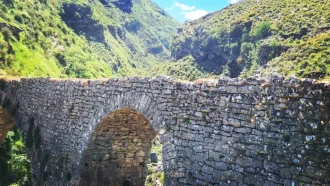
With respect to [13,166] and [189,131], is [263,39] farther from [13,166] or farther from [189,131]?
[189,131]

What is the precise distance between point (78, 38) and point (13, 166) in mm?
56151

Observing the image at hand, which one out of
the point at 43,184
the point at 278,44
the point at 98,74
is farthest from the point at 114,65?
the point at 43,184

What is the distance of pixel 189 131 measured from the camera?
771 centimetres

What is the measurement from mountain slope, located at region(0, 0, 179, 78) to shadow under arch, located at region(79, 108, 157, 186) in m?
24.8

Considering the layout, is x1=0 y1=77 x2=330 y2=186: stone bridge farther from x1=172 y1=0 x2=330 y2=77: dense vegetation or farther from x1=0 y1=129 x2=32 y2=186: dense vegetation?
x1=0 y1=129 x2=32 y2=186: dense vegetation

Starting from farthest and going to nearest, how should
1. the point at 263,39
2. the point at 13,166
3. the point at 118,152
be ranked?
1. the point at 263,39
2. the point at 13,166
3. the point at 118,152

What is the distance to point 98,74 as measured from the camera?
62.6 metres

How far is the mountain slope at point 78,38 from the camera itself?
4041cm

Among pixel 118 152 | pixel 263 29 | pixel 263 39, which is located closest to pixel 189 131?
pixel 118 152

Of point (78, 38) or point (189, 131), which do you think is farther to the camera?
point (78, 38)

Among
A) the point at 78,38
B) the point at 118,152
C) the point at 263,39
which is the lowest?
the point at 118,152

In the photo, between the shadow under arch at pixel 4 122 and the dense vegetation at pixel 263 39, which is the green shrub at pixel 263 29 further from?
the shadow under arch at pixel 4 122

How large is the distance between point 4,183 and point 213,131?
71.6ft

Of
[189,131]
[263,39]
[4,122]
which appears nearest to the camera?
[189,131]
